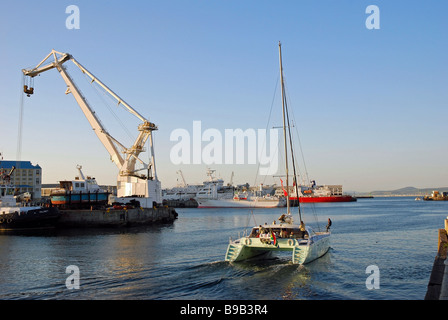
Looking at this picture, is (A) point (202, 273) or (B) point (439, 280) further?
(A) point (202, 273)

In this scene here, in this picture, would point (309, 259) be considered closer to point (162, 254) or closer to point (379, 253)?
point (379, 253)

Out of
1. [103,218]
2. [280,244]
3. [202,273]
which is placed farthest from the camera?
[103,218]

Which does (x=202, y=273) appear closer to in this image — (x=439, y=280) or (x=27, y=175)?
(x=439, y=280)

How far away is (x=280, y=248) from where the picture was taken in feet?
66.5

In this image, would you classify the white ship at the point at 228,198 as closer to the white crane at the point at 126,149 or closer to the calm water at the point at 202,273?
the white crane at the point at 126,149

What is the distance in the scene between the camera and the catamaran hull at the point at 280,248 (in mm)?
19953

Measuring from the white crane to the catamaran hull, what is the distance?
40.8 meters

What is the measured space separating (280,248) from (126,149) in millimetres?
45283

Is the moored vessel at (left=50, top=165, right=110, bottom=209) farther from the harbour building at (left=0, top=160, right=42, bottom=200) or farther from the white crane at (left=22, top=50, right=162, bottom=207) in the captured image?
the harbour building at (left=0, top=160, right=42, bottom=200)

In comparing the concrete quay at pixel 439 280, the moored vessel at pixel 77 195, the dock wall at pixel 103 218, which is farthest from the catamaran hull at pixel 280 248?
the moored vessel at pixel 77 195

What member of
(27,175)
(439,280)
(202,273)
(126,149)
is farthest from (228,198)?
(439,280)

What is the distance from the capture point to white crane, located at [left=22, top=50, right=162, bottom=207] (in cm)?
5988
